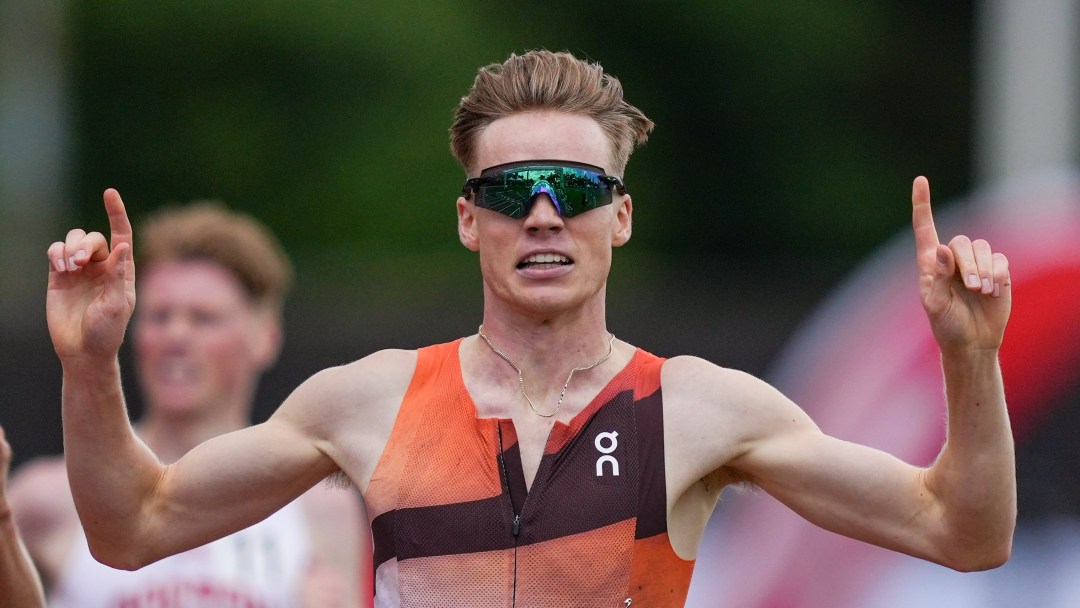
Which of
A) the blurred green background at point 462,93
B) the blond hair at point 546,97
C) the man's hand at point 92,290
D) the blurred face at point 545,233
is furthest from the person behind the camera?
the blurred green background at point 462,93

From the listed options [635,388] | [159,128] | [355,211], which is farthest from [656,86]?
[635,388]

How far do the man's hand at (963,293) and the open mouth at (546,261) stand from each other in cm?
82

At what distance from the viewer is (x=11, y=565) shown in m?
4.55

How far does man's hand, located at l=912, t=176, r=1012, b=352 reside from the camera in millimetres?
3637

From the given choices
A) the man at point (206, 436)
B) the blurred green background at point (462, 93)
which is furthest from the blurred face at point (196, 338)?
the blurred green background at point (462, 93)

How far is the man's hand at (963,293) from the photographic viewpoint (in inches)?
143

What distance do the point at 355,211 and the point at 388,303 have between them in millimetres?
3982

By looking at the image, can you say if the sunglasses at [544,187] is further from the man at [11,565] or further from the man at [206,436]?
the man at [206,436]

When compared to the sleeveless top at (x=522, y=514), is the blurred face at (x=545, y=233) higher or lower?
higher

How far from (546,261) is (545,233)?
0.07m

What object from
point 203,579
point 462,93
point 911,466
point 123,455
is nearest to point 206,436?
point 203,579

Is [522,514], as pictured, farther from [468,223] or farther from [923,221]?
[923,221]

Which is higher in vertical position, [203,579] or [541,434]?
[541,434]

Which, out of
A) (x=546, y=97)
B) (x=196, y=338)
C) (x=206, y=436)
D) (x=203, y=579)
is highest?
(x=546, y=97)
